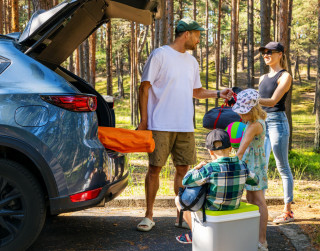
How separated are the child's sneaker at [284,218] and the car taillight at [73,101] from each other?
107 inches

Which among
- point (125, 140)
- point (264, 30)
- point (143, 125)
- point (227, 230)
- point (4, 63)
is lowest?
point (227, 230)

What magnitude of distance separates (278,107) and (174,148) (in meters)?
1.36

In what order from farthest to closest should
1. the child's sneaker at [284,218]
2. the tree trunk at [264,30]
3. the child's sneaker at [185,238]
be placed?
the tree trunk at [264,30]
the child's sneaker at [284,218]
the child's sneaker at [185,238]

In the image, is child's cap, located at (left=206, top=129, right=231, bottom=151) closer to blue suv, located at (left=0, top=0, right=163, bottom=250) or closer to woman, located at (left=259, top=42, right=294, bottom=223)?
blue suv, located at (left=0, top=0, right=163, bottom=250)

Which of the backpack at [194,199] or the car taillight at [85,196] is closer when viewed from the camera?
the backpack at [194,199]

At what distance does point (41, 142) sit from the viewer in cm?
350

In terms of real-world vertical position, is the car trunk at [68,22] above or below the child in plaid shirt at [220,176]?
above

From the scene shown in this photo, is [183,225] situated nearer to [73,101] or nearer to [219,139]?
[219,139]

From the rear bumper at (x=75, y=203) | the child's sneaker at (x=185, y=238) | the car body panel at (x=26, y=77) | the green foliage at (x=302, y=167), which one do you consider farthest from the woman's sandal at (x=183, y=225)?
the green foliage at (x=302, y=167)

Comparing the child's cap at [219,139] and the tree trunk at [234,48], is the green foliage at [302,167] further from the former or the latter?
the tree trunk at [234,48]

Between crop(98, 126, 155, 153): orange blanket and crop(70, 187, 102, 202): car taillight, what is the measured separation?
0.53 meters

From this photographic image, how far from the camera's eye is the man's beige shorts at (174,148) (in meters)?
4.63

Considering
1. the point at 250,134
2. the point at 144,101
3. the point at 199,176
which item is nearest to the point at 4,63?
the point at 144,101

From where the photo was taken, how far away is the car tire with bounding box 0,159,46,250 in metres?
3.53
